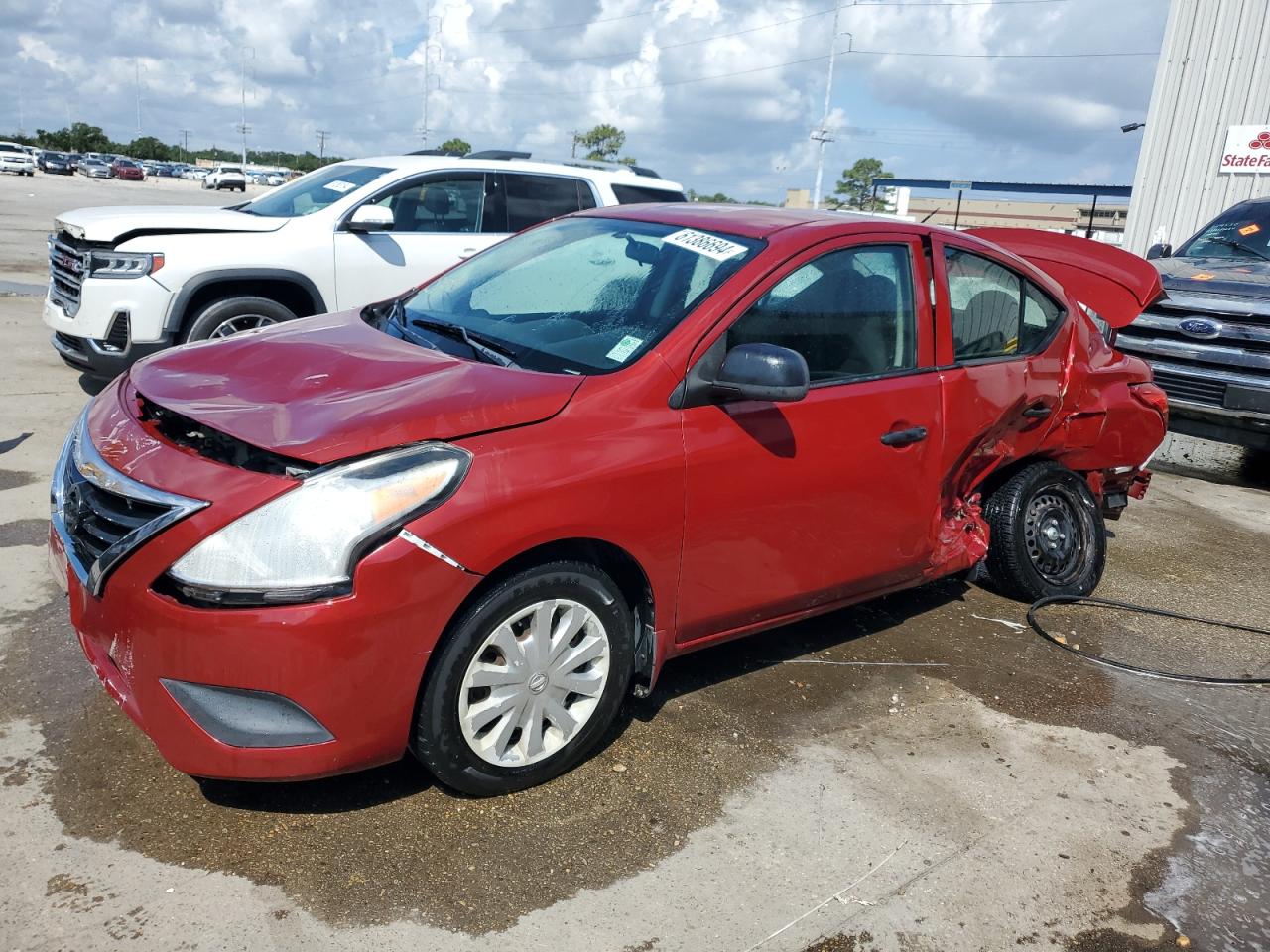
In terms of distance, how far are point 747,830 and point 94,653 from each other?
1.95 meters

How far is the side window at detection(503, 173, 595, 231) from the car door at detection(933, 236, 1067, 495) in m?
4.36

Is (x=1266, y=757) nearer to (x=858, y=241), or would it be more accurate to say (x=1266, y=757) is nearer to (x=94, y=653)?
(x=858, y=241)

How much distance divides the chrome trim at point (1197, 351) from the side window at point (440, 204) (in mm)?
5590

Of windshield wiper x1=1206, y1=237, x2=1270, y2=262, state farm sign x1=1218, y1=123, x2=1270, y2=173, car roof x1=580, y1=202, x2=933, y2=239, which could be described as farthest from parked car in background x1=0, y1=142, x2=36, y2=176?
car roof x1=580, y1=202, x2=933, y2=239

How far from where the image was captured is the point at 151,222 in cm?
671

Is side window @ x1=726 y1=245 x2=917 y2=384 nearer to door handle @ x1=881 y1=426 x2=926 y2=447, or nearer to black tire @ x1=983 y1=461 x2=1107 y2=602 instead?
door handle @ x1=881 y1=426 x2=926 y2=447

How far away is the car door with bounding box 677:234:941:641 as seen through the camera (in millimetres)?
3342

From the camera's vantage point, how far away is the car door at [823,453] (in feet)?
11.0

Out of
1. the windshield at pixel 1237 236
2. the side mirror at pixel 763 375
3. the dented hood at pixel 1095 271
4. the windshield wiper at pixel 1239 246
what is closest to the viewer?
the side mirror at pixel 763 375

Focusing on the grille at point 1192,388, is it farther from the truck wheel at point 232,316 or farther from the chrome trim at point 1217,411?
the truck wheel at point 232,316

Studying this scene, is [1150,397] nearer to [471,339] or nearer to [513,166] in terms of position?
[471,339]

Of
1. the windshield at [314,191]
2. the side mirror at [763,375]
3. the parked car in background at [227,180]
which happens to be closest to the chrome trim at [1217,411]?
the side mirror at [763,375]

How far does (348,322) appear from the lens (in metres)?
3.88

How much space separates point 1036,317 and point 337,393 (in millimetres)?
3224
